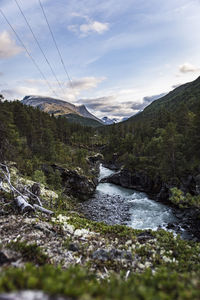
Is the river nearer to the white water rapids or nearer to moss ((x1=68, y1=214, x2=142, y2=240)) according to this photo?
the white water rapids

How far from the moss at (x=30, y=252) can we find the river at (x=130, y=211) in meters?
17.3

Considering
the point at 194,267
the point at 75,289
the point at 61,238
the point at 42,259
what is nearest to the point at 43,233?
the point at 61,238

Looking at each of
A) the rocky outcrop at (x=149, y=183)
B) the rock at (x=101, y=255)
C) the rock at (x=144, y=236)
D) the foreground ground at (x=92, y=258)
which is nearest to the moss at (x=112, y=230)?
the foreground ground at (x=92, y=258)

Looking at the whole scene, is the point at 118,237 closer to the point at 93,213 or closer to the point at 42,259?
the point at 42,259

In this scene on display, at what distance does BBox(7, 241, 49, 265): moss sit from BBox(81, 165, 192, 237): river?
56.6 feet

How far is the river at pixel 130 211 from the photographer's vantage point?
21.0 m

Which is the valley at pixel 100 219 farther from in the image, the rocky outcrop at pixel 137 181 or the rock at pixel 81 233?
the rocky outcrop at pixel 137 181

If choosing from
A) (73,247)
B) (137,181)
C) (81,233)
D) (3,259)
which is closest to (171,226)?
(81,233)

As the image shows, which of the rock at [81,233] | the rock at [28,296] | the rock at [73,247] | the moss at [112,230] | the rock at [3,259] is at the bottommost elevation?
the moss at [112,230]

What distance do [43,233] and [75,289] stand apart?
16.1 feet

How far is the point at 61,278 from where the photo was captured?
8.35ft

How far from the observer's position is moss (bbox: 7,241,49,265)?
4.53 m

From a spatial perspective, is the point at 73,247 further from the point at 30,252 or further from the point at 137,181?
the point at 137,181

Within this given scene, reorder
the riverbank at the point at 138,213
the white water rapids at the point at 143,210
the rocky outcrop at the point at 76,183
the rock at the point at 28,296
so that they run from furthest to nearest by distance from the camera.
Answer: the rocky outcrop at the point at 76,183, the white water rapids at the point at 143,210, the riverbank at the point at 138,213, the rock at the point at 28,296
